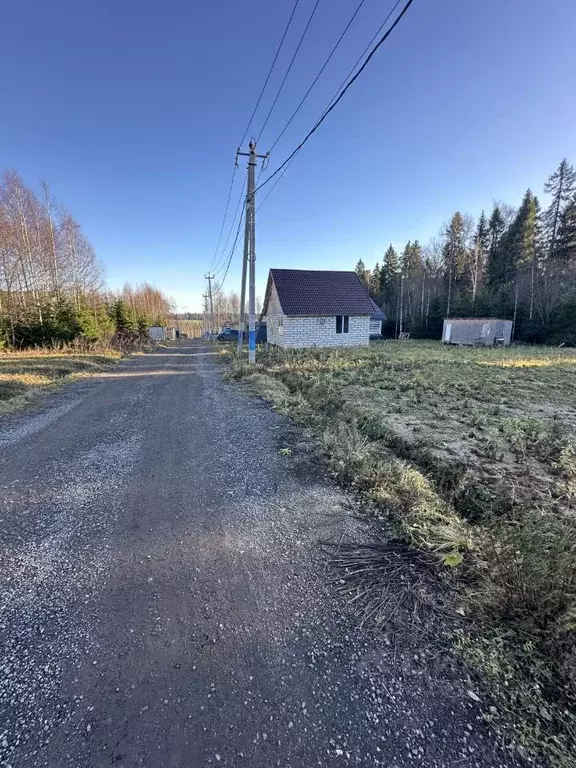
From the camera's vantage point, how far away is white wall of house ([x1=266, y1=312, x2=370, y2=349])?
21.4 metres

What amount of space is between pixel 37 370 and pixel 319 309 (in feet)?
49.5

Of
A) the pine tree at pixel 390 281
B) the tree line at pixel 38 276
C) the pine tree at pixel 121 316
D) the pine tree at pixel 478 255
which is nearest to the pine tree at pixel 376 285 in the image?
the pine tree at pixel 390 281

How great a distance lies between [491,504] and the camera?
129 inches

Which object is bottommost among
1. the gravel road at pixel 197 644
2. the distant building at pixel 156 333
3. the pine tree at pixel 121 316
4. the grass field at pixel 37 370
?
the gravel road at pixel 197 644

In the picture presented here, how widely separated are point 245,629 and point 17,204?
78.8ft

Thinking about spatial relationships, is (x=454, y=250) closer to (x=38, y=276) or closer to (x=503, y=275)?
(x=503, y=275)

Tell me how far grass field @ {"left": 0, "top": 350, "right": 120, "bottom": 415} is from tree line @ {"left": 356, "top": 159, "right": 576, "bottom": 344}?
30817mm

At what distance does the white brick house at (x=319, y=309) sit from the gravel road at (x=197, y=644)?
1820 centimetres

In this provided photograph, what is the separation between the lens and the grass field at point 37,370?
8.13 meters

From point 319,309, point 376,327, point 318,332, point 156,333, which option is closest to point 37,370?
point 318,332

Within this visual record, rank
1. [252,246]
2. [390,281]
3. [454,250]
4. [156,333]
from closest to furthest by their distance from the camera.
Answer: [252,246] → [454,250] → [156,333] → [390,281]

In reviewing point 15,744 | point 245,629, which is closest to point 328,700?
point 245,629

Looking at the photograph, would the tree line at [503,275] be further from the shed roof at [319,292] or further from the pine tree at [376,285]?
the shed roof at [319,292]

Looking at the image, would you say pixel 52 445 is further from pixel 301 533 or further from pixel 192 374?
pixel 192 374
